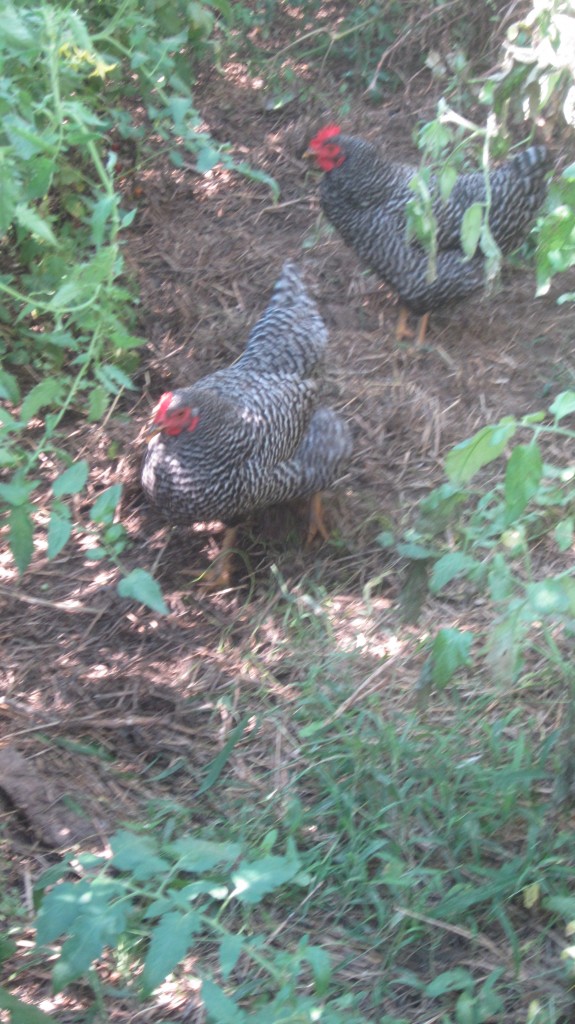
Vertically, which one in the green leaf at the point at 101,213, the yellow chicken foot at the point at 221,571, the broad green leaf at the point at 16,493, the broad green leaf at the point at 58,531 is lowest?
the yellow chicken foot at the point at 221,571

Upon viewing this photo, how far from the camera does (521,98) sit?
2.26 meters

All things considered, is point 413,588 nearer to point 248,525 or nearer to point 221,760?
point 221,760

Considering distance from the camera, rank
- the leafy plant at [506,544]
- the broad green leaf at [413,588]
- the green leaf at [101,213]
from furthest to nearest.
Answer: the green leaf at [101,213]
the broad green leaf at [413,588]
the leafy plant at [506,544]

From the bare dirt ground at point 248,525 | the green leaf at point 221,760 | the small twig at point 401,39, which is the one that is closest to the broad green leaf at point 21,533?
the bare dirt ground at point 248,525

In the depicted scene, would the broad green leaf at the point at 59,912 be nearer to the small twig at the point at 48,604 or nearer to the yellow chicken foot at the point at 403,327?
the small twig at the point at 48,604

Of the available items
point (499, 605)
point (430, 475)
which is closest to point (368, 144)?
point (430, 475)

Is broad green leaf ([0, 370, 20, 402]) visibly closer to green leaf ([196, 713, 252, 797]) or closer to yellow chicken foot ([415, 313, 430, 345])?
green leaf ([196, 713, 252, 797])

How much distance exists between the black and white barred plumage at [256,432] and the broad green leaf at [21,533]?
1010 mm

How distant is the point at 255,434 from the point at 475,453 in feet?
6.22

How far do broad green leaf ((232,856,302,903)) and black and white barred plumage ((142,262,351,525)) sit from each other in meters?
1.82

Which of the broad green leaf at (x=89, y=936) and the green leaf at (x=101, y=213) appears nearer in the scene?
the broad green leaf at (x=89, y=936)

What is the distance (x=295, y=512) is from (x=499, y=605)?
1556 mm

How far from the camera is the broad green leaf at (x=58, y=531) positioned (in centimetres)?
239

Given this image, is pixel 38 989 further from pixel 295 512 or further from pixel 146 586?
pixel 295 512
